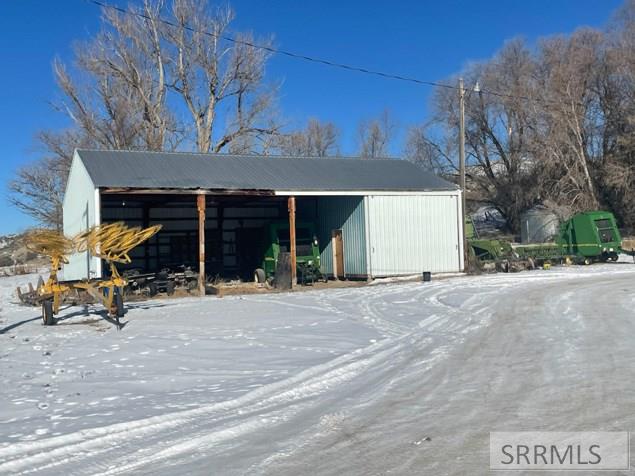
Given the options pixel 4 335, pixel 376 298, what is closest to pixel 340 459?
pixel 4 335

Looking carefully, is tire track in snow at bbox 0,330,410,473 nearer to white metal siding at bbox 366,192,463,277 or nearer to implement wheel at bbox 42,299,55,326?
implement wheel at bbox 42,299,55,326

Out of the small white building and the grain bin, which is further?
the grain bin

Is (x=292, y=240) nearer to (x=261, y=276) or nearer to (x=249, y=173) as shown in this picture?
(x=261, y=276)

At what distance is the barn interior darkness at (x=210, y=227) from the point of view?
3019 cm

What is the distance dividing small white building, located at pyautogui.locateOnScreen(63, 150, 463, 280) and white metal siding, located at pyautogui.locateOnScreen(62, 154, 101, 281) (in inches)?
1.7

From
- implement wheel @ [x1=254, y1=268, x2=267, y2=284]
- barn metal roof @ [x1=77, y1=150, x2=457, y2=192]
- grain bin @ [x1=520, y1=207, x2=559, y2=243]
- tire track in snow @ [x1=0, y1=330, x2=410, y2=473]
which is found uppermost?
barn metal roof @ [x1=77, y1=150, x2=457, y2=192]

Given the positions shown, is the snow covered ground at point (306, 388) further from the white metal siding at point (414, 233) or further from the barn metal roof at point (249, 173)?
the white metal siding at point (414, 233)

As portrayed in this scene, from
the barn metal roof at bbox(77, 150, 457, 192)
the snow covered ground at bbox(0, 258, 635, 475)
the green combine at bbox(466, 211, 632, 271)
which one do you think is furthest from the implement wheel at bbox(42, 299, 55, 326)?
the green combine at bbox(466, 211, 632, 271)

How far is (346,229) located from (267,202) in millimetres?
6070

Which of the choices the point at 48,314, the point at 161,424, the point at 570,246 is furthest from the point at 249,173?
the point at 161,424

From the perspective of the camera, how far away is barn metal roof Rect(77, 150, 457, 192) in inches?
948

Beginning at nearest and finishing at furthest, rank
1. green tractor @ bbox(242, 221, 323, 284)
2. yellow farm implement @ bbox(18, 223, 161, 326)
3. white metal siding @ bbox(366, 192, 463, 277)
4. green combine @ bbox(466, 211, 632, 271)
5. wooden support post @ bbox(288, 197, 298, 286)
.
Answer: yellow farm implement @ bbox(18, 223, 161, 326) < wooden support post @ bbox(288, 197, 298, 286) < green tractor @ bbox(242, 221, 323, 284) < white metal siding @ bbox(366, 192, 463, 277) < green combine @ bbox(466, 211, 632, 271)

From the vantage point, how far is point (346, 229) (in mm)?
28016

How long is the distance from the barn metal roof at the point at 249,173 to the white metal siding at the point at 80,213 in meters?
0.56
